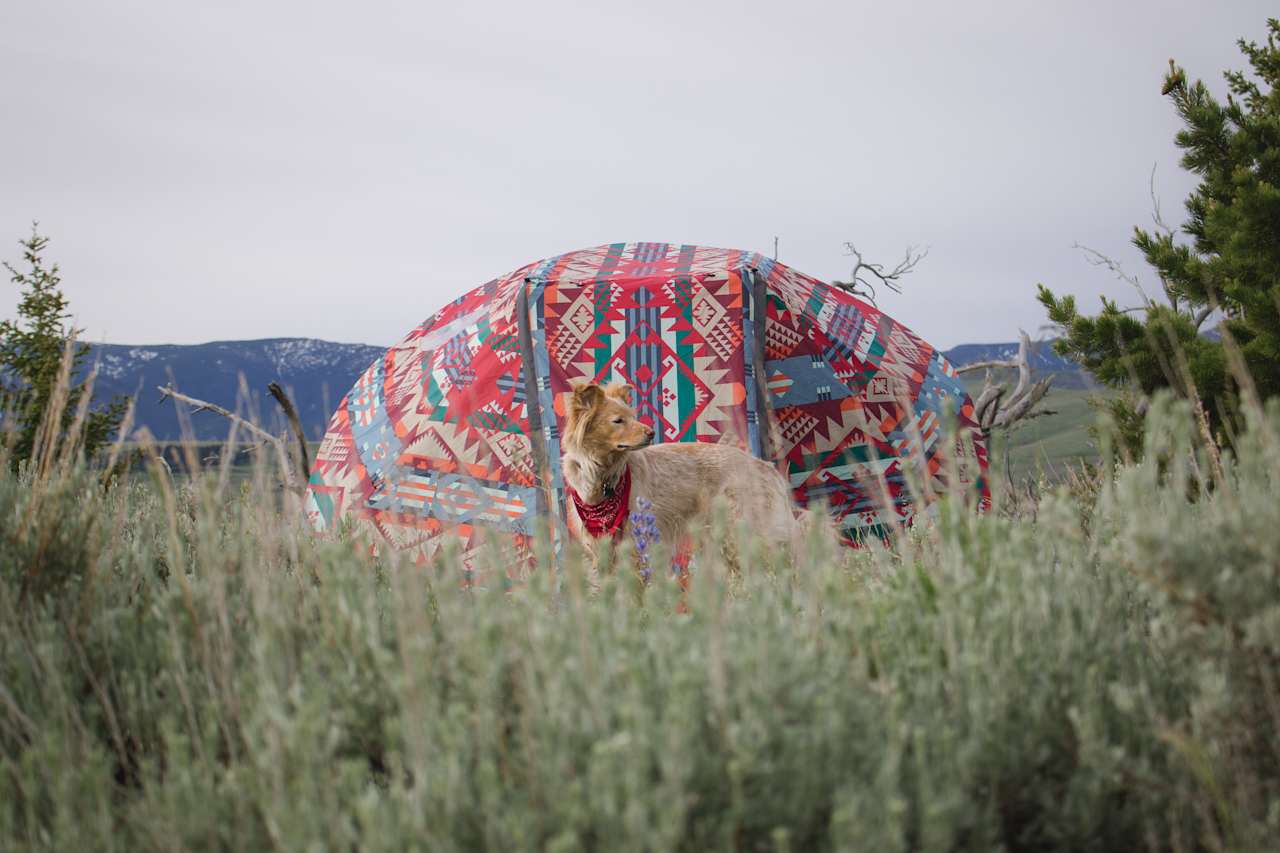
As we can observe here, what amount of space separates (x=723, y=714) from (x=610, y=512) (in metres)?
3.59

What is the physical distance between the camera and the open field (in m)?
1.58

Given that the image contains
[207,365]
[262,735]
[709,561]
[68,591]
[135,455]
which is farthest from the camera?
[207,365]

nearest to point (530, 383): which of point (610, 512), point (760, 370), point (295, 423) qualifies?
point (610, 512)

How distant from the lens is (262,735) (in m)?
1.95

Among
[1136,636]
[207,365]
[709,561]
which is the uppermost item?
[207,365]

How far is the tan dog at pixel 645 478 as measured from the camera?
5152mm

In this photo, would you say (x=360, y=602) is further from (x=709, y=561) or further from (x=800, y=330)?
(x=800, y=330)

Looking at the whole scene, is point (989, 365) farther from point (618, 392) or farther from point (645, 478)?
point (618, 392)

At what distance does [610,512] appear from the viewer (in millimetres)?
5207

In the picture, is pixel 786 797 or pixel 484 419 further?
pixel 484 419

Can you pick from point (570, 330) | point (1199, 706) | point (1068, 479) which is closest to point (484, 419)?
point (570, 330)

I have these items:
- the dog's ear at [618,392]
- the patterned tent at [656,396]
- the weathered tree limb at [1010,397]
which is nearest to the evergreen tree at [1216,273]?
the weathered tree limb at [1010,397]

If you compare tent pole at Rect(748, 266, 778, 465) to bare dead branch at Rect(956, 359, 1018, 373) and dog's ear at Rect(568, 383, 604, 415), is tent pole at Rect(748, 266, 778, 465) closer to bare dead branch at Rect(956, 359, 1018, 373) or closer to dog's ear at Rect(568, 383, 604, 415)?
dog's ear at Rect(568, 383, 604, 415)

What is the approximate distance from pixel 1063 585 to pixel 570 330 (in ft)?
14.8
